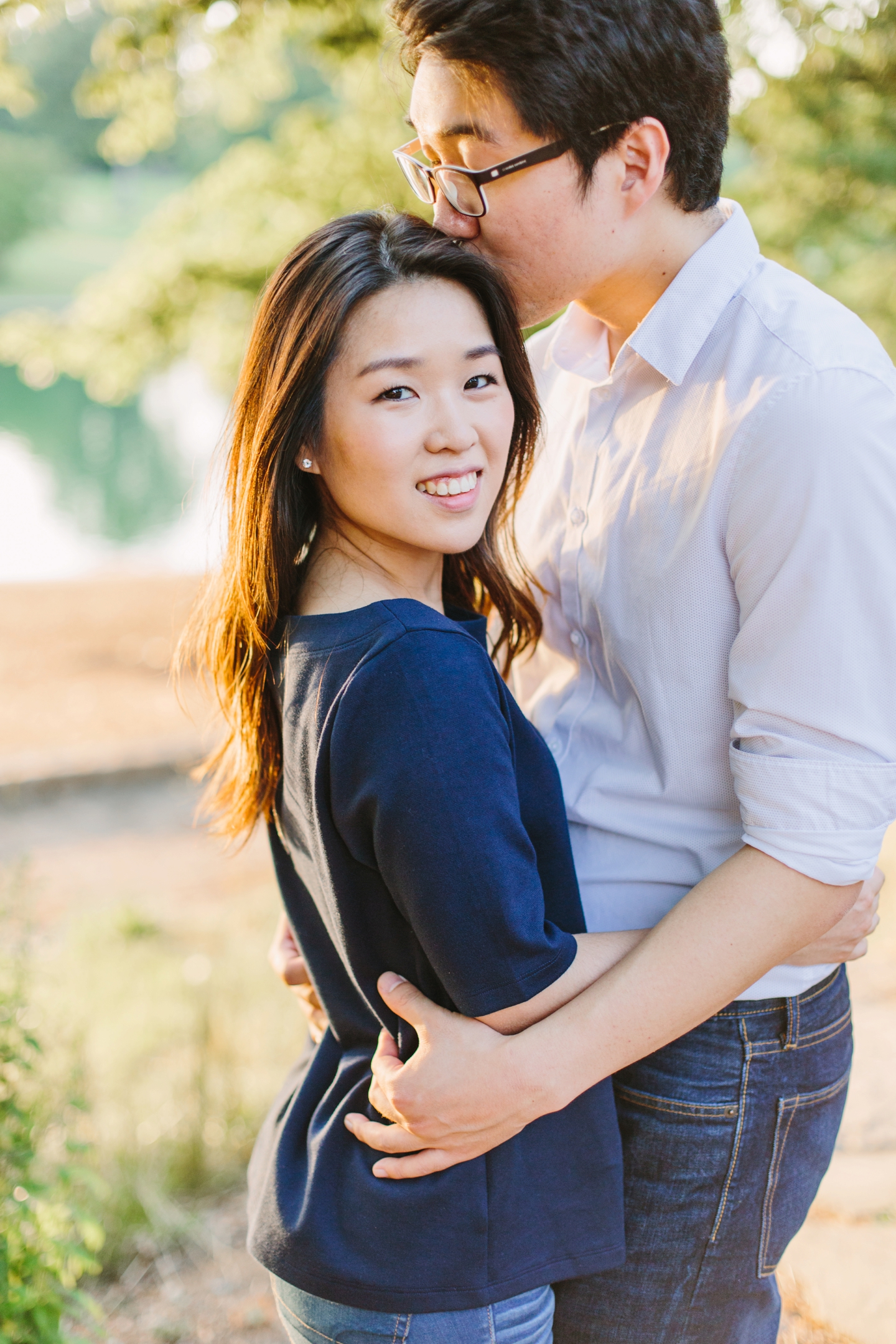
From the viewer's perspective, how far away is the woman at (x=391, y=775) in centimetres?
126

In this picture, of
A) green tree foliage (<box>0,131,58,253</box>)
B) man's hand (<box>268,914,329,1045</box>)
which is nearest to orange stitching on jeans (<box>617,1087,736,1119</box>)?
man's hand (<box>268,914,329,1045</box>)

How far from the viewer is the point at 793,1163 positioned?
1.57 m

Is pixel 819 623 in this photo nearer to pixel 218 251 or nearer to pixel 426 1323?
pixel 426 1323

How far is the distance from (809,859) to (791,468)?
471mm

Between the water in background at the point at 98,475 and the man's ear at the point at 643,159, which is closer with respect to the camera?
the man's ear at the point at 643,159

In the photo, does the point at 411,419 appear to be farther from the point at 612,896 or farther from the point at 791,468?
the point at 612,896

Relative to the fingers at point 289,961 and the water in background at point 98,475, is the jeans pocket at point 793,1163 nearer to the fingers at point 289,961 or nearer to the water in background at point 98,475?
the fingers at point 289,961

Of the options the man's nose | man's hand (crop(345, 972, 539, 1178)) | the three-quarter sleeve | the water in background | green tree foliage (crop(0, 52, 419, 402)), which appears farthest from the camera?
the water in background

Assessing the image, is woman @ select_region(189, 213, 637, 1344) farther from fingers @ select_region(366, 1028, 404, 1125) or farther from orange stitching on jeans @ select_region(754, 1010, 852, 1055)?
orange stitching on jeans @ select_region(754, 1010, 852, 1055)

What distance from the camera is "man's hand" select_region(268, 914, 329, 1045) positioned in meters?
1.83

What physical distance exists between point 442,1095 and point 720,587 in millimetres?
735

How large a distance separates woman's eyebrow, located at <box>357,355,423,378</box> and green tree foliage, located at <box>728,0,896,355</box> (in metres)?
5.23

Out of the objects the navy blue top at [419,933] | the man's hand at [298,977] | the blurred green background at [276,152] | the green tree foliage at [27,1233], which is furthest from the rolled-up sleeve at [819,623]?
the blurred green background at [276,152]

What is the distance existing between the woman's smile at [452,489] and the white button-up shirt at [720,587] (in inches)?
9.3
